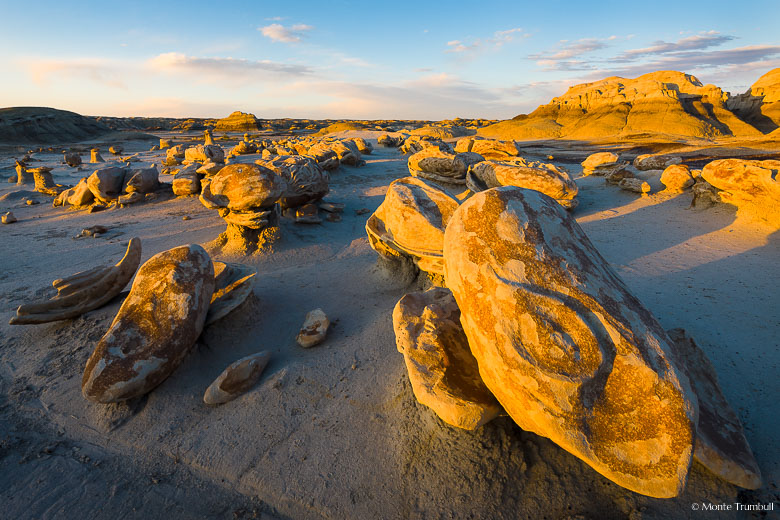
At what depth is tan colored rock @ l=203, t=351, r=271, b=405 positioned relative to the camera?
10.5 feet

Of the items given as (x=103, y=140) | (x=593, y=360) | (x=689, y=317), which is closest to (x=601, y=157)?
(x=689, y=317)

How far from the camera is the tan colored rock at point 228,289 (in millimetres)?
4027

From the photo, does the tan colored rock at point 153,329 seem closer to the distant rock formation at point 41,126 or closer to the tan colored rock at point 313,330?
the tan colored rock at point 313,330

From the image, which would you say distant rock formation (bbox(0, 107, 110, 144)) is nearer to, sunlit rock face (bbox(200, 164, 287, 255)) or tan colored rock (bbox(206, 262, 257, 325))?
sunlit rock face (bbox(200, 164, 287, 255))

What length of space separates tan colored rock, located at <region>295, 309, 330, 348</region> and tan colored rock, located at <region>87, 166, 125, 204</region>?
1036cm

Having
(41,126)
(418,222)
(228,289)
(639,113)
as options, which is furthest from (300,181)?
(41,126)

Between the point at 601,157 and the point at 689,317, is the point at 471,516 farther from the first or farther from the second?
the point at 601,157

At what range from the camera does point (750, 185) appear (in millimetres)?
6480

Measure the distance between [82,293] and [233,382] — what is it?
2736mm

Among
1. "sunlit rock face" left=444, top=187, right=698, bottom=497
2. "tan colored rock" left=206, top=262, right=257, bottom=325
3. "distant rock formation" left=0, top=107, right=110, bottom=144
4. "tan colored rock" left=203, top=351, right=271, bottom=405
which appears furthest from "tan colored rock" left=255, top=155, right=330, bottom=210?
"distant rock formation" left=0, top=107, right=110, bottom=144

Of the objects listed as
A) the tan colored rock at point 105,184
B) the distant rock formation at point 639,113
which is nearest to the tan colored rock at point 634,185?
the tan colored rock at point 105,184

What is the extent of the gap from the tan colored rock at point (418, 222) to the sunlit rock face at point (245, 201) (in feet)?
9.44

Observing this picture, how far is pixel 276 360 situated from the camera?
372 centimetres

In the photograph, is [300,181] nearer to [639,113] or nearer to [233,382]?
[233,382]
